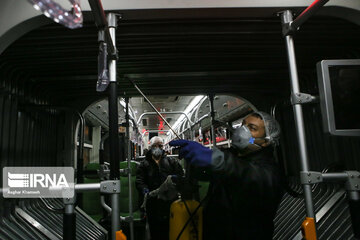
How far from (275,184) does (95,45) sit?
1.85 metres

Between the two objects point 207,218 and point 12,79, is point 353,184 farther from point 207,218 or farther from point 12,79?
point 12,79

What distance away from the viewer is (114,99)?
4.40 feet

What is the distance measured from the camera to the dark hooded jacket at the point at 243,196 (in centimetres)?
144

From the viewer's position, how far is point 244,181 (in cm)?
146

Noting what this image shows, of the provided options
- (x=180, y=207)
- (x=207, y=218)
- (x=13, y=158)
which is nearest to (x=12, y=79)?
(x=13, y=158)

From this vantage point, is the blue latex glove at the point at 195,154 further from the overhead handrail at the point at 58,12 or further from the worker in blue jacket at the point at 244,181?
the overhead handrail at the point at 58,12

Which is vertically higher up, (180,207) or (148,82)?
(148,82)

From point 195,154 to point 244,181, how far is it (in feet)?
1.17

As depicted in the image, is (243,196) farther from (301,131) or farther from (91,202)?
(91,202)

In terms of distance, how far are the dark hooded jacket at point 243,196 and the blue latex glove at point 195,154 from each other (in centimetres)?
5

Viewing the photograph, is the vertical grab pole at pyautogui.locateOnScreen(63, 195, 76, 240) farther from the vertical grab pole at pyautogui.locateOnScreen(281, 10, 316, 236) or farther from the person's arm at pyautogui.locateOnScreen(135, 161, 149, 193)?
the person's arm at pyautogui.locateOnScreen(135, 161, 149, 193)

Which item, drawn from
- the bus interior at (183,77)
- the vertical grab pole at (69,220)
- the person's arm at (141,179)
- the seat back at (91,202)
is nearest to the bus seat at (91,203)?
the seat back at (91,202)

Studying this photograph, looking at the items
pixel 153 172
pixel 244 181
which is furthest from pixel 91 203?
pixel 244 181

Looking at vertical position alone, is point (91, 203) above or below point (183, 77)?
below
